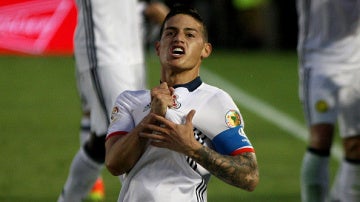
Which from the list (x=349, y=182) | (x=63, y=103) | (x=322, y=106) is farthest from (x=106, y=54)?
(x=63, y=103)

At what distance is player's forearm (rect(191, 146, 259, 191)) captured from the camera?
16.2 feet

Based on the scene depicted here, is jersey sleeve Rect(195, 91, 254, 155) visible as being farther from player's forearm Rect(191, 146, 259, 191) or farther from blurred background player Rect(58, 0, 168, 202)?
blurred background player Rect(58, 0, 168, 202)

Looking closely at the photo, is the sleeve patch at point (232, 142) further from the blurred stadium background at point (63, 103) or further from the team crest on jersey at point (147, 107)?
the blurred stadium background at point (63, 103)

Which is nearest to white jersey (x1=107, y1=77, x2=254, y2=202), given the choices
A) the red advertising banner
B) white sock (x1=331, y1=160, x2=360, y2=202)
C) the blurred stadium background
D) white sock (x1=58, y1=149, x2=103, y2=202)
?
white sock (x1=58, y1=149, x2=103, y2=202)

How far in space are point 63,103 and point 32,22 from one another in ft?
16.1

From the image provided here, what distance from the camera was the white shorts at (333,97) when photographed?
7434 mm

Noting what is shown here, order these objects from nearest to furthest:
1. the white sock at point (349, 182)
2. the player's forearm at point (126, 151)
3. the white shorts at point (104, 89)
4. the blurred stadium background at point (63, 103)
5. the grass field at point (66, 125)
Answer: the player's forearm at point (126, 151), the white shorts at point (104, 89), the white sock at point (349, 182), the grass field at point (66, 125), the blurred stadium background at point (63, 103)

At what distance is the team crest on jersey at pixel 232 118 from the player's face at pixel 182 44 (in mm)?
263

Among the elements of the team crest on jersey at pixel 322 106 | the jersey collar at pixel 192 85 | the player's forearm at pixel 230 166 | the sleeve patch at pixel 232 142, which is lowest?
the team crest on jersey at pixel 322 106

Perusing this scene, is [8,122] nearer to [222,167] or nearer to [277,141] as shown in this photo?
[277,141]

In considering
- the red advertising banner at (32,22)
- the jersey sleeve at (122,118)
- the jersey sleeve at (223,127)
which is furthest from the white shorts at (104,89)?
the red advertising banner at (32,22)

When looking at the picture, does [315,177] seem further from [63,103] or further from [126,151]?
[63,103]

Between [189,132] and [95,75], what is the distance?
222cm

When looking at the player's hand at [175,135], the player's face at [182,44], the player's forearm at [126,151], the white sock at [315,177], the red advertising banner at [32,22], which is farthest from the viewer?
the red advertising banner at [32,22]
